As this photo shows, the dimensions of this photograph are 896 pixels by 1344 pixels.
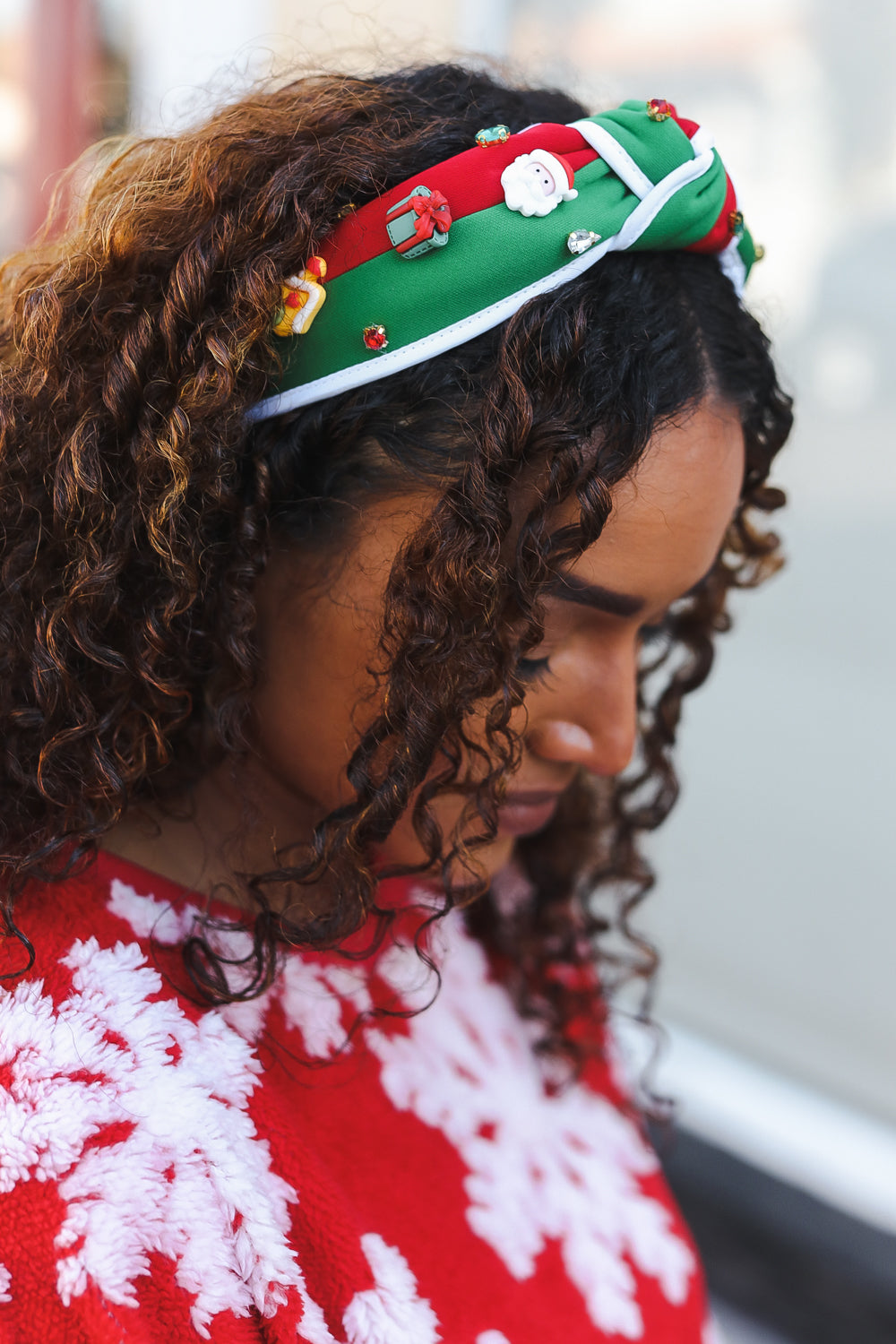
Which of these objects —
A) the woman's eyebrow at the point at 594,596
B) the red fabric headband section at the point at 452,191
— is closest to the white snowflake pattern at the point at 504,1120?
the woman's eyebrow at the point at 594,596

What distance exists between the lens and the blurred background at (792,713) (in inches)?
57.7

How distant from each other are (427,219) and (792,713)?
1171 mm

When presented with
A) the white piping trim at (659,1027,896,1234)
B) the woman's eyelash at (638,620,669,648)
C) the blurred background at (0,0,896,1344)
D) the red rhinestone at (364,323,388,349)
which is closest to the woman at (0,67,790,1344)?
the red rhinestone at (364,323,388,349)

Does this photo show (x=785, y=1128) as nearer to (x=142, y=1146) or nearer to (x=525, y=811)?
(x=525, y=811)

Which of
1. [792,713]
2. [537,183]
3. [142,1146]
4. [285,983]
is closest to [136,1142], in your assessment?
[142,1146]

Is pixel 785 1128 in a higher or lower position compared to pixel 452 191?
lower

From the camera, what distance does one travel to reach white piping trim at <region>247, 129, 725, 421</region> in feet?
2.00

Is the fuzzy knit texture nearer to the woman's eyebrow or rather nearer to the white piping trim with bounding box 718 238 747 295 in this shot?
the woman's eyebrow

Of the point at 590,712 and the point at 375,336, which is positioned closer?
the point at 375,336

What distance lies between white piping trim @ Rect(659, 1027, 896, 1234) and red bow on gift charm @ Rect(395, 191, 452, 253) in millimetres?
1432

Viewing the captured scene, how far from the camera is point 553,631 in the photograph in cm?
68

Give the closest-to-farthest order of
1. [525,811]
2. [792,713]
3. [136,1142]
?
1. [136,1142]
2. [525,811]
3. [792,713]

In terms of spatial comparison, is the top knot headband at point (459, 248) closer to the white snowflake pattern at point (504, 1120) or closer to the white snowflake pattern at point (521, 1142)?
the white snowflake pattern at point (504, 1120)

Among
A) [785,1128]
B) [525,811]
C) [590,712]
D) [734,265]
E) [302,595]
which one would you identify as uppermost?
[734,265]
